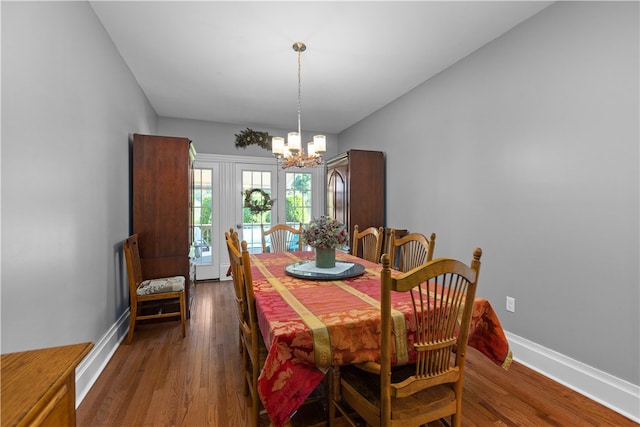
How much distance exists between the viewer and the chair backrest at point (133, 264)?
2561mm

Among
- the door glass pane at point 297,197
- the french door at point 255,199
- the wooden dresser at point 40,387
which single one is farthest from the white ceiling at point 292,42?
the wooden dresser at point 40,387

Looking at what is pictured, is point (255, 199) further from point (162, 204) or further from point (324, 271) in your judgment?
point (324, 271)

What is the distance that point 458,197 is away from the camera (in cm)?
296

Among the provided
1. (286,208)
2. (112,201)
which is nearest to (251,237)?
(286,208)

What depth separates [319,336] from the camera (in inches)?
48.4

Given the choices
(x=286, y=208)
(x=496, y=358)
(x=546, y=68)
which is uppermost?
(x=546, y=68)

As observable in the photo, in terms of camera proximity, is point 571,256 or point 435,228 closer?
point 571,256

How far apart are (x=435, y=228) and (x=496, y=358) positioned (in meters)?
1.88

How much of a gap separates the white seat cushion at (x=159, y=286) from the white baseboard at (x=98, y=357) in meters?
0.33

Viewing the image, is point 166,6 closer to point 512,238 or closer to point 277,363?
point 277,363

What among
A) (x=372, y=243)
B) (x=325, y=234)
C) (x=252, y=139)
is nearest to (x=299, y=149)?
(x=325, y=234)

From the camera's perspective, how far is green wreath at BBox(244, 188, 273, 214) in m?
5.09

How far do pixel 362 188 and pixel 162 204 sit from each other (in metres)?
2.43

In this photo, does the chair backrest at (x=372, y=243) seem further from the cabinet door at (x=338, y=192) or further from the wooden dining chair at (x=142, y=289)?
the wooden dining chair at (x=142, y=289)
